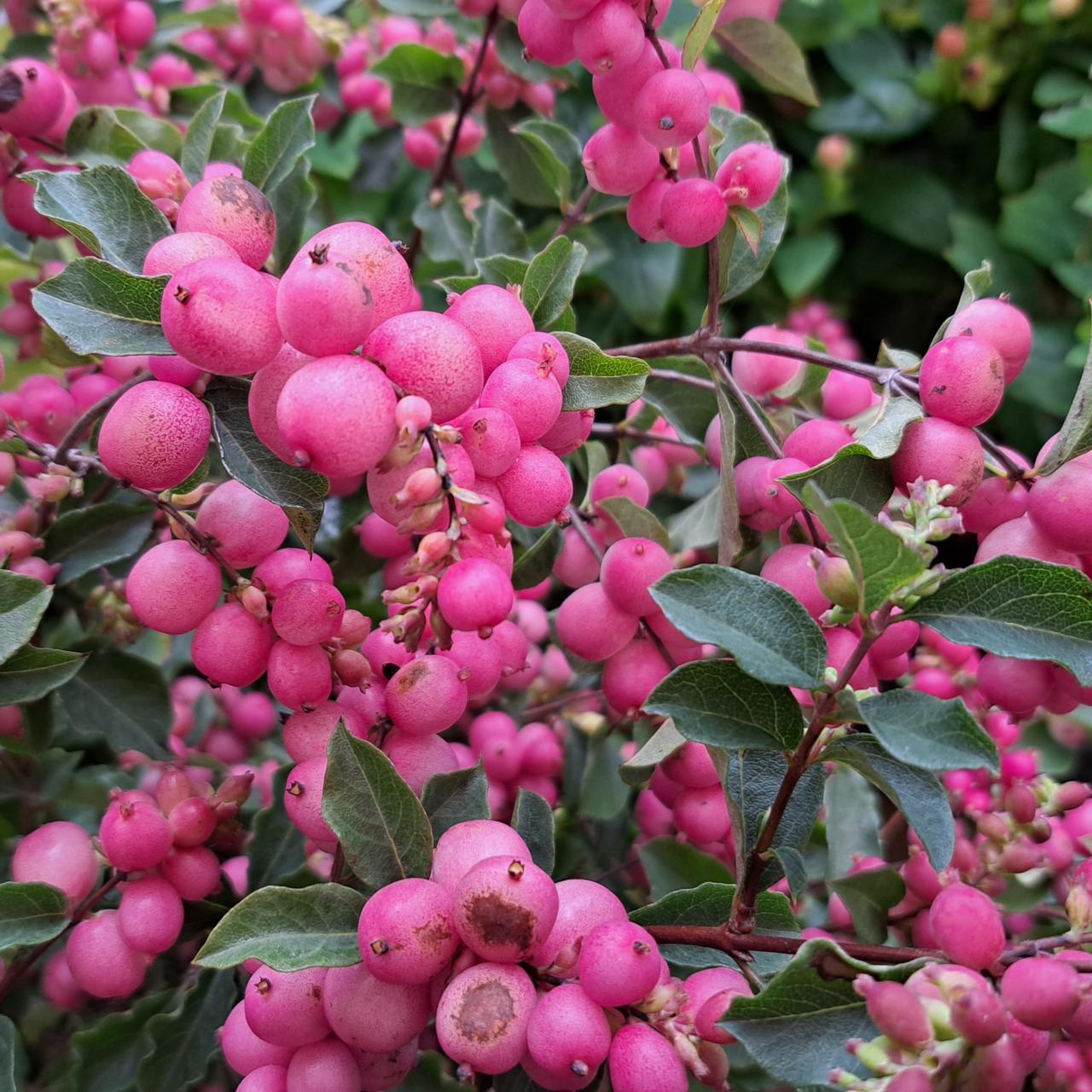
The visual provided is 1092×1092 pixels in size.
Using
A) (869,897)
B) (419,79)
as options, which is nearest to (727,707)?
(869,897)

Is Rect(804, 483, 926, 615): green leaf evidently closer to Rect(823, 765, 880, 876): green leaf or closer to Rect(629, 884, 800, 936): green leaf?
Rect(629, 884, 800, 936): green leaf

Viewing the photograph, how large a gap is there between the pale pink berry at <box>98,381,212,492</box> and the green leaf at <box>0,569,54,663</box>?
0.11 meters

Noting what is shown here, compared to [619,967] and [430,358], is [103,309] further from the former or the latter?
[619,967]

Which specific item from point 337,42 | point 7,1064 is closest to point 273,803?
point 7,1064

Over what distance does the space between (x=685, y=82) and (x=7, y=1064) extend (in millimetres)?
653

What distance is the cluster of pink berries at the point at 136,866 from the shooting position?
1.87 feet

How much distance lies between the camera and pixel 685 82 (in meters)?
0.59

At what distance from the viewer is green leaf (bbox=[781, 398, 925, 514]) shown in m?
0.53

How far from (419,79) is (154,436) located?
68 cm

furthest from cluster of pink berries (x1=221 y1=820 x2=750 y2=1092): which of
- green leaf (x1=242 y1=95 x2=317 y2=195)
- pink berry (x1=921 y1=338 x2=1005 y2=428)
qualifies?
green leaf (x1=242 y1=95 x2=317 y2=195)

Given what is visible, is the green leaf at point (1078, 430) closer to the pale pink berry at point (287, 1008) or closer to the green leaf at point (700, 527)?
the green leaf at point (700, 527)

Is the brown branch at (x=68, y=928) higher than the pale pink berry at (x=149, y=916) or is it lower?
lower

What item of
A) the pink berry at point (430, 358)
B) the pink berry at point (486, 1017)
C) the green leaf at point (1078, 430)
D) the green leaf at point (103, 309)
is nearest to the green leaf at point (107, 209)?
the green leaf at point (103, 309)

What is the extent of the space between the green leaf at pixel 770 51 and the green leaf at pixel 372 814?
653 mm
